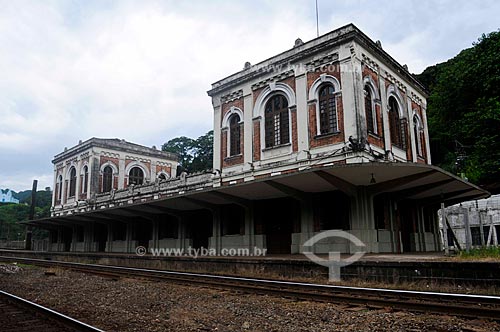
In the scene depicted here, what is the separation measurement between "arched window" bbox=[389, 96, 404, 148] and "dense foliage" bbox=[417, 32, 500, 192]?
304 inches

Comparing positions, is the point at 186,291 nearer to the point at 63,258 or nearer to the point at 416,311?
the point at 416,311

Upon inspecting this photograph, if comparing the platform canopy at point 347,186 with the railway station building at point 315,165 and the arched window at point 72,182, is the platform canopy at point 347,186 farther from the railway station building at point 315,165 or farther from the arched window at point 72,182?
the arched window at point 72,182

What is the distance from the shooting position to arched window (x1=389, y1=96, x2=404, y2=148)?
19.0m

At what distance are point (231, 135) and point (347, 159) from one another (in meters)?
7.30

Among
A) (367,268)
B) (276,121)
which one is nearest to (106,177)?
(276,121)

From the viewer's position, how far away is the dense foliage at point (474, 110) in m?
28.1

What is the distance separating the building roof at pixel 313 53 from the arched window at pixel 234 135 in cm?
176

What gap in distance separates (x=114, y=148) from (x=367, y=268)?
29.0m

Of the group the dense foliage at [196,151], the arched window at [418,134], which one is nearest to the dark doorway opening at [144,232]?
the arched window at [418,134]

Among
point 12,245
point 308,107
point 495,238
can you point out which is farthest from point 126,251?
point 12,245

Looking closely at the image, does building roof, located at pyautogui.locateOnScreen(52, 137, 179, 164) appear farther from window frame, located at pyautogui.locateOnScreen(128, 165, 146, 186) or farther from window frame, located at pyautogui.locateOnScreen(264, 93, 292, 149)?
window frame, located at pyautogui.locateOnScreen(264, 93, 292, 149)

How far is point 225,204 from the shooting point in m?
19.5

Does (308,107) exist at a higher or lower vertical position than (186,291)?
higher

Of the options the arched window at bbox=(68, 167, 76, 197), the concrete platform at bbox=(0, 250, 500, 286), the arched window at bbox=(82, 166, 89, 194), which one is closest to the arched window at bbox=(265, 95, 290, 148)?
the concrete platform at bbox=(0, 250, 500, 286)
